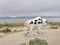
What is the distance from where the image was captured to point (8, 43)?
13844 mm

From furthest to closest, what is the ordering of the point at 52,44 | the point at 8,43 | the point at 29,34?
the point at 29,34, the point at 8,43, the point at 52,44

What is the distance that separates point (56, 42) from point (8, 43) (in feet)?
9.39

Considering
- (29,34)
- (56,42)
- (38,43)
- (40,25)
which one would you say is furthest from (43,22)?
(38,43)

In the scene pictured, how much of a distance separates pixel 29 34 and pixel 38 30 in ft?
3.12

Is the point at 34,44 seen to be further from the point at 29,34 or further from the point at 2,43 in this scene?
the point at 29,34

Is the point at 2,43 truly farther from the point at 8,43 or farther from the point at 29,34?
the point at 29,34

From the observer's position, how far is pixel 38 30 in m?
16.8

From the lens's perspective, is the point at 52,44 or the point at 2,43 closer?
the point at 52,44

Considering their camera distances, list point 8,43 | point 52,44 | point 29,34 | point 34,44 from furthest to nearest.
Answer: point 29,34 → point 8,43 → point 52,44 → point 34,44

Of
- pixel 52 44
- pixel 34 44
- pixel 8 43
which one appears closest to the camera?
pixel 34 44

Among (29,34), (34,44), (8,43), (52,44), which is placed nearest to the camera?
(34,44)

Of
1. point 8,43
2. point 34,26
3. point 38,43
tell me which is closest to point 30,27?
point 34,26

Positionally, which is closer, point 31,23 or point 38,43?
point 38,43

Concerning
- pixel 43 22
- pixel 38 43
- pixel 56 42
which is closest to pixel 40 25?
pixel 43 22
